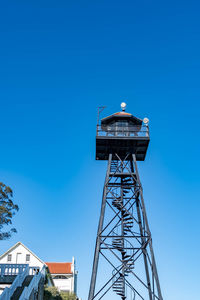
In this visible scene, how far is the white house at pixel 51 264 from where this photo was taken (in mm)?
41406

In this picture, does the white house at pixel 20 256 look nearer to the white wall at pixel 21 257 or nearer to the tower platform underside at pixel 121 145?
the white wall at pixel 21 257

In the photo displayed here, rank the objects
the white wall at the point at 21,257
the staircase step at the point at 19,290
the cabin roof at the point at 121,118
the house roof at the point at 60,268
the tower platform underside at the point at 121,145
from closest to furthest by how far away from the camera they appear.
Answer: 1. the staircase step at the point at 19,290
2. the tower platform underside at the point at 121,145
3. the cabin roof at the point at 121,118
4. the white wall at the point at 21,257
5. the house roof at the point at 60,268

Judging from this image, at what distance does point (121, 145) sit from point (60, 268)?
2840cm

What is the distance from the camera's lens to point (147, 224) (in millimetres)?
20344

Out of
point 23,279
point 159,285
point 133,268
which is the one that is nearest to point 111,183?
point 133,268

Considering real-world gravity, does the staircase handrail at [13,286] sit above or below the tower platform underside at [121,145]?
below

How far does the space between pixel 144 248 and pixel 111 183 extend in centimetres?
453

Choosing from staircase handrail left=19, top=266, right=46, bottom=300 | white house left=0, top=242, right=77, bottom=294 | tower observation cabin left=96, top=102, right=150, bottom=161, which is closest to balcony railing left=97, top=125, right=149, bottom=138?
tower observation cabin left=96, top=102, right=150, bottom=161

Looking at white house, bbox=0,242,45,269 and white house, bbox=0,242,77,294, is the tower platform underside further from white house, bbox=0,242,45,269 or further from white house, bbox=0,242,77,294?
white house, bbox=0,242,45,269

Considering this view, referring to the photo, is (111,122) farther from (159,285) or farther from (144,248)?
(159,285)

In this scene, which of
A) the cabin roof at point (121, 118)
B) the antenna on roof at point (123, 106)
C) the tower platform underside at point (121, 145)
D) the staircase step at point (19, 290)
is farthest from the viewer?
the antenna on roof at point (123, 106)

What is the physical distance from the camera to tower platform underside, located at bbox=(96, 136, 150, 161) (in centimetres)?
2239

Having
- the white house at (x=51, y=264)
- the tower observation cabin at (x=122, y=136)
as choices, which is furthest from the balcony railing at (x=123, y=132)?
the white house at (x=51, y=264)

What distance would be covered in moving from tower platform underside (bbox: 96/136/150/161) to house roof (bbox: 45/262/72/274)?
85.7ft
